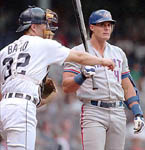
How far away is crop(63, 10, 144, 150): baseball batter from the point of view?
5.45m

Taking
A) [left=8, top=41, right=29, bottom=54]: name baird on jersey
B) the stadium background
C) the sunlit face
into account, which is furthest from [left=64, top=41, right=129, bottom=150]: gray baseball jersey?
the stadium background

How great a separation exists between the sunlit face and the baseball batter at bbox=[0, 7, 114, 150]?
0.78 metres

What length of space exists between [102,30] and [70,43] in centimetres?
705

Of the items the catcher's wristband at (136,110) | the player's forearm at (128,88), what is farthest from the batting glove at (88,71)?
the catcher's wristband at (136,110)

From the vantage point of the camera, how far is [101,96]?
5.52 metres

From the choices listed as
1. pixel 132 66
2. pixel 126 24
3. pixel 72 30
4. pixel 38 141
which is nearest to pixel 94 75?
pixel 38 141

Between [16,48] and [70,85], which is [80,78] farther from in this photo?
[16,48]

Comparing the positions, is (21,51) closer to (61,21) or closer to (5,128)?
(5,128)

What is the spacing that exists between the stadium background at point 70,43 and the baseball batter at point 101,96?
2.43 meters

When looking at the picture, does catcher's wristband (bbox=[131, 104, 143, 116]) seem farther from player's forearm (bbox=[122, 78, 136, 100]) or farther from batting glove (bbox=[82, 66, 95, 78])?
batting glove (bbox=[82, 66, 95, 78])

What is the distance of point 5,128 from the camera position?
469cm

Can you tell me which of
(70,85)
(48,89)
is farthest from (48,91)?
(70,85)

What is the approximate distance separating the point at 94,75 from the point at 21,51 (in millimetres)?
1032

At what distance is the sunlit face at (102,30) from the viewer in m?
5.68
